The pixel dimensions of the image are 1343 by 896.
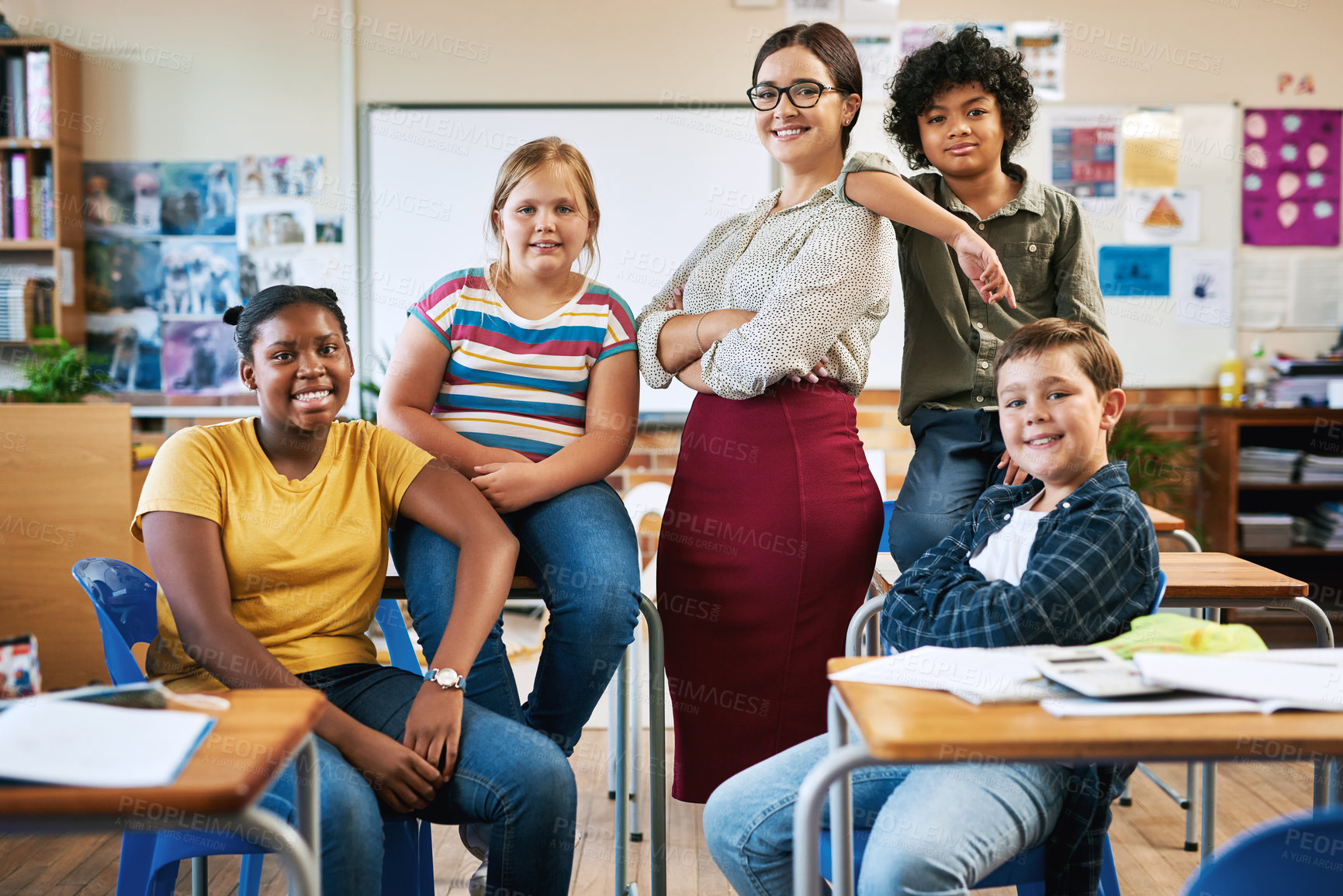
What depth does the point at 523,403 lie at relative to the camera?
5.91 feet

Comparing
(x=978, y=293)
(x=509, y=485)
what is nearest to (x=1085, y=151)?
(x=978, y=293)

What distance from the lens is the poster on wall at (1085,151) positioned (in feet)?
13.8

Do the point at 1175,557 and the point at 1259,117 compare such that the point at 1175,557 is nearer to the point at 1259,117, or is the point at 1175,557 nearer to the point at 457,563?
the point at 457,563

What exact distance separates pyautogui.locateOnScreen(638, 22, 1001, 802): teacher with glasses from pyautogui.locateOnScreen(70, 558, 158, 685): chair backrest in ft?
2.79

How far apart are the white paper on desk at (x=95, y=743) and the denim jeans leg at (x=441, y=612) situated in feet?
2.20

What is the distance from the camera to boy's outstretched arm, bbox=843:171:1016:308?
5.29 feet

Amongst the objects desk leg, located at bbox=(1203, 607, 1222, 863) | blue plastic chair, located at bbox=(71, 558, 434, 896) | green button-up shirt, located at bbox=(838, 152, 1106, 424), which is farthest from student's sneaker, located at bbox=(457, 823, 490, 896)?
desk leg, located at bbox=(1203, 607, 1222, 863)

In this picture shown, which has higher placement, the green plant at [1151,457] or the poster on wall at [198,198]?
the poster on wall at [198,198]

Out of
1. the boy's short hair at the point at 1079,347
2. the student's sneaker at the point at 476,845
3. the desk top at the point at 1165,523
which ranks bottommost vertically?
the student's sneaker at the point at 476,845

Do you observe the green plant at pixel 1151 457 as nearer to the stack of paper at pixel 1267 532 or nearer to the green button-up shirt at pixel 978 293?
the stack of paper at pixel 1267 532

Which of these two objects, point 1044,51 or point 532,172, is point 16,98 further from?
point 1044,51

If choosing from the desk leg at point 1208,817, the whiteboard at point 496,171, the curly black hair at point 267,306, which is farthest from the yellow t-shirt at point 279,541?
the whiteboard at point 496,171

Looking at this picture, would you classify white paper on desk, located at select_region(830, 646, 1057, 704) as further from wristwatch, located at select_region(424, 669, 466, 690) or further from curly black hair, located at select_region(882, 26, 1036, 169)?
curly black hair, located at select_region(882, 26, 1036, 169)

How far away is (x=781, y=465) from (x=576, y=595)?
0.42m
